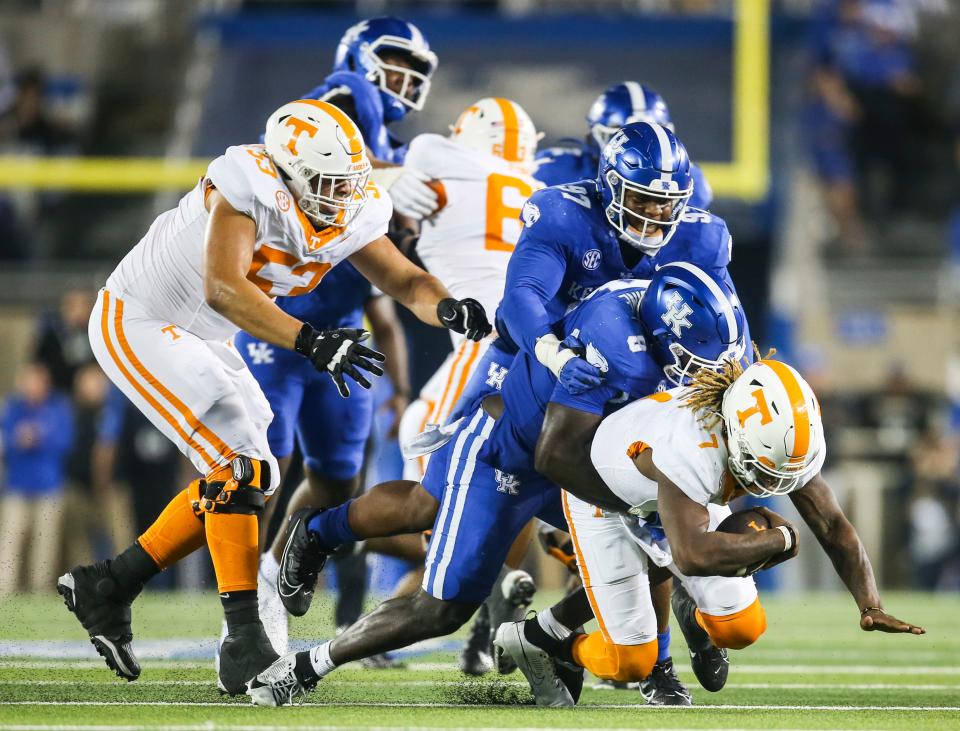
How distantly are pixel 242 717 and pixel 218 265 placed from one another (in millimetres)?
1289

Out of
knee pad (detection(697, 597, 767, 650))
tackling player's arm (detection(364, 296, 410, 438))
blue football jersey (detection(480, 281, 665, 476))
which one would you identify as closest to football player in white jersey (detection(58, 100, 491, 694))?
blue football jersey (detection(480, 281, 665, 476))

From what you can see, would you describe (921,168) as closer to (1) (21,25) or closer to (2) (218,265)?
(1) (21,25)

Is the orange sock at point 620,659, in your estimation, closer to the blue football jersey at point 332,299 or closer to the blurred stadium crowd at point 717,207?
the blue football jersey at point 332,299

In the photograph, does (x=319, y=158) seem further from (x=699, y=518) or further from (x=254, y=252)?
(x=699, y=518)

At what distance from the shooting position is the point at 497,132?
5906 mm

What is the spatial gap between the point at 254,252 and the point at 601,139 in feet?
6.41

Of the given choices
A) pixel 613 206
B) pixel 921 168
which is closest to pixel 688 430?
pixel 613 206

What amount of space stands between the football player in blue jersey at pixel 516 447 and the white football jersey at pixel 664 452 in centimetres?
10

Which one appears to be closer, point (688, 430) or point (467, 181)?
point (688, 430)

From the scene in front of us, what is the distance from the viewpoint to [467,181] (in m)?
5.70

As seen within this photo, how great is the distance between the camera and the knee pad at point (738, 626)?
4164 mm

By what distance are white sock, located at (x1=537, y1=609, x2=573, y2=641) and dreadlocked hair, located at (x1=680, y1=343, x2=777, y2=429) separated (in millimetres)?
884

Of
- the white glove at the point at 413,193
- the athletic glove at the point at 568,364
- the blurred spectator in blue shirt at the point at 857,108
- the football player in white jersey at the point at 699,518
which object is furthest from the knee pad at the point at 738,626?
the blurred spectator in blue shirt at the point at 857,108

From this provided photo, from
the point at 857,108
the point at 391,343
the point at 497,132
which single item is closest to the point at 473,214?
the point at 497,132
